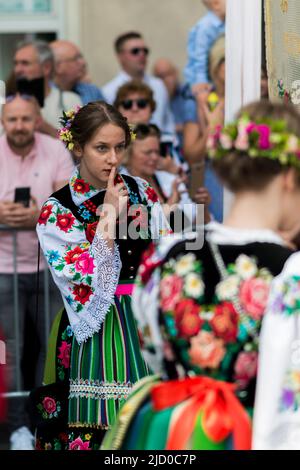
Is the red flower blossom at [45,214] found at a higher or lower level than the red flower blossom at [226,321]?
higher

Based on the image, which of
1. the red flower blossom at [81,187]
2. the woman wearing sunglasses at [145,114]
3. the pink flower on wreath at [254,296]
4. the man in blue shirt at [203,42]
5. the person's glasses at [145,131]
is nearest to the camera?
the pink flower on wreath at [254,296]

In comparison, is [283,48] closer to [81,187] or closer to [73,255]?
[81,187]

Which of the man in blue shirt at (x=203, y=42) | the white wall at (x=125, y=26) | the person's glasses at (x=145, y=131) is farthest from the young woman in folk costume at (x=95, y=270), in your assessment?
the white wall at (x=125, y=26)

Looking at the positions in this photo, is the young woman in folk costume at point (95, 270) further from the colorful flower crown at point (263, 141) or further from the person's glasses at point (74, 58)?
the person's glasses at point (74, 58)

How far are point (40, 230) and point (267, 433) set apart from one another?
196 centimetres

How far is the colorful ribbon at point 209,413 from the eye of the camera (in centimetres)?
349

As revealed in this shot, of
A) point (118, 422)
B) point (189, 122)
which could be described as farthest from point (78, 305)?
point (189, 122)

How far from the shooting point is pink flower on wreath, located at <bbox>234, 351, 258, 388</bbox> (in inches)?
138

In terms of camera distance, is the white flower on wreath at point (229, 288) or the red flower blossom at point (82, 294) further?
→ the red flower blossom at point (82, 294)

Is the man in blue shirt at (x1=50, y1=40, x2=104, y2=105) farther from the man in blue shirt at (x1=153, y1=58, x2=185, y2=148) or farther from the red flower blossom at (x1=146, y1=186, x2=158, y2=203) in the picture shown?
the red flower blossom at (x1=146, y1=186, x2=158, y2=203)

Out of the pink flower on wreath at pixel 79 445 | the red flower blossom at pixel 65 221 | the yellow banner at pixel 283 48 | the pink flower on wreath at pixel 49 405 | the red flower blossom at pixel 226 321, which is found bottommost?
the pink flower on wreath at pixel 79 445

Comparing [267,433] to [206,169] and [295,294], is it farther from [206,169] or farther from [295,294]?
[206,169]

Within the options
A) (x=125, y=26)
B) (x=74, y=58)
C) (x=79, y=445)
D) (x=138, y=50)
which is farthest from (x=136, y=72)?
(x=79, y=445)

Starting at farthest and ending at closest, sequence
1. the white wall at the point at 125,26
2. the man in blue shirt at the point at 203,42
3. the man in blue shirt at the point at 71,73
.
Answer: the white wall at the point at 125,26
the man in blue shirt at the point at 71,73
the man in blue shirt at the point at 203,42
